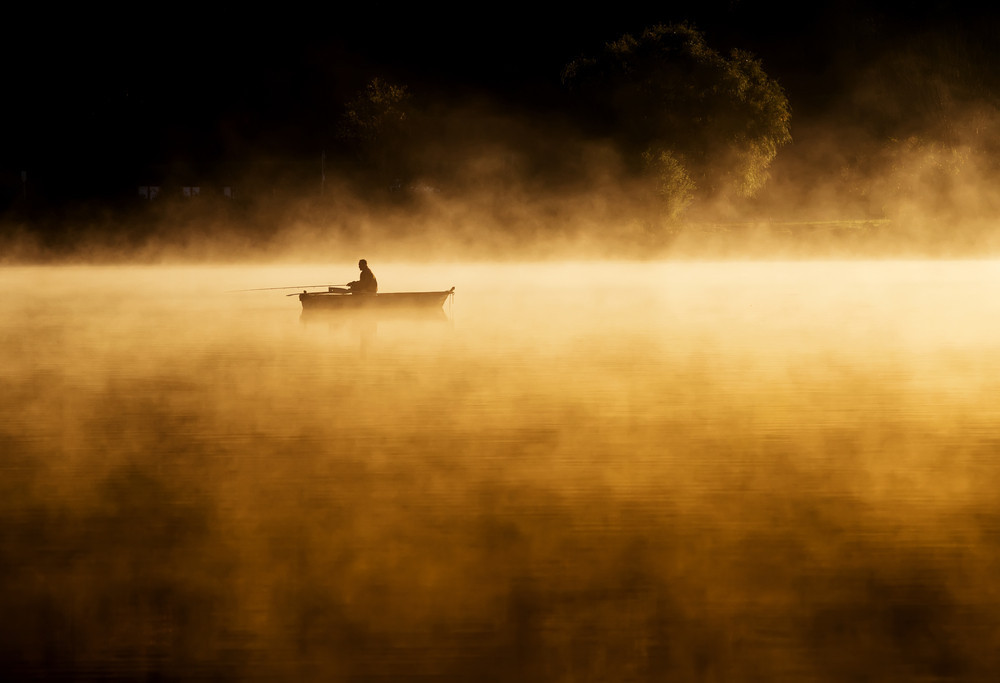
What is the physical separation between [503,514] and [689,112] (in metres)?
47.4

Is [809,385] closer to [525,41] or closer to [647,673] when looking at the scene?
[647,673]

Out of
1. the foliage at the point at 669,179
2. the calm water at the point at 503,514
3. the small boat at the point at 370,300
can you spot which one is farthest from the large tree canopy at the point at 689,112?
the calm water at the point at 503,514

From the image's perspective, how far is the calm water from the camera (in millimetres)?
6625

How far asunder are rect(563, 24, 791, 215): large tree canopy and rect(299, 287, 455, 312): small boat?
93.3ft

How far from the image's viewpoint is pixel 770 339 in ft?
76.6

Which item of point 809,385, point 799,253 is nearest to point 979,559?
point 809,385

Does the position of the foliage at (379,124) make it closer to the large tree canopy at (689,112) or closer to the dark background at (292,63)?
the dark background at (292,63)

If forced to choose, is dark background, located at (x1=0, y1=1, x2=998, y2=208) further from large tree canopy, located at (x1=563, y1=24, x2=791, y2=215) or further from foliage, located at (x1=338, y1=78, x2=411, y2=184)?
large tree canopy, located at (x1=563, y1=24, x2=791, y2=215)

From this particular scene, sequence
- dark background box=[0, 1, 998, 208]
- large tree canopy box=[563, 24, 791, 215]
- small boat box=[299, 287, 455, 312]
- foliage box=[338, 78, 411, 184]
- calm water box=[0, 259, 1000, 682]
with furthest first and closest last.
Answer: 1. dark background box=[0, 1, 998, 208]
2. foliage box=[338, 78, 411, 184]
3. large tree canopy box=[563, 24, 791, 215]
4. small boat box=[299, 287, 455, 312]
5. calm water box=[0, 259, 1000, 682]

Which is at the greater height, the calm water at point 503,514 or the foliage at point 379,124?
the foliage at point 379,124

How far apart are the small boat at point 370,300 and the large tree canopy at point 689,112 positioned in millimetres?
28439

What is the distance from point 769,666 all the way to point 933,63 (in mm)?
60093

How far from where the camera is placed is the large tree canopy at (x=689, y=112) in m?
54.4

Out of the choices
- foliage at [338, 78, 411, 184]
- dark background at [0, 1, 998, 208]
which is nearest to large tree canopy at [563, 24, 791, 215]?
dark background at [0, 1, 998, 208]
